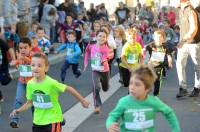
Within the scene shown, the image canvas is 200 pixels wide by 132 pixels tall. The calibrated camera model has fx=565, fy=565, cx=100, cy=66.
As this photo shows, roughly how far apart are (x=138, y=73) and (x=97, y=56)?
489 cm

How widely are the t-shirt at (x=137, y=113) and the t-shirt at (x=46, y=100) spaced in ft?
3.72

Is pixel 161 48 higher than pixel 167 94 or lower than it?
higher

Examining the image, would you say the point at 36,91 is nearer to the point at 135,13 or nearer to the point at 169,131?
the point at 169,131

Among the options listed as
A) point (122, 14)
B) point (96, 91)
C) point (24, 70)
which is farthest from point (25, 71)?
point (122, 14)

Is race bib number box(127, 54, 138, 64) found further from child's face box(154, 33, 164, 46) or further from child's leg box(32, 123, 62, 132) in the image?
child's leg box(32, 123, 62, 132)

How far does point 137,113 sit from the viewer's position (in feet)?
15.6

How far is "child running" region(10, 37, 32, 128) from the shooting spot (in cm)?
812

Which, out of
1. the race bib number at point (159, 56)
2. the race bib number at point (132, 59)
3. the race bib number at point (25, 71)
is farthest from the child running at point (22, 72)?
the race bib number at point (159, 56)

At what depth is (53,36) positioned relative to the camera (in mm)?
20047

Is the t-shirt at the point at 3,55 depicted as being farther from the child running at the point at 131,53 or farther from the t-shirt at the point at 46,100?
the t-shirt at the point at 46,100

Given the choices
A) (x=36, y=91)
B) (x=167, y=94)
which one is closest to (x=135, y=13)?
(x=167, y=94)

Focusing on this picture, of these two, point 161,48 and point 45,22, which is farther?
point 45,22

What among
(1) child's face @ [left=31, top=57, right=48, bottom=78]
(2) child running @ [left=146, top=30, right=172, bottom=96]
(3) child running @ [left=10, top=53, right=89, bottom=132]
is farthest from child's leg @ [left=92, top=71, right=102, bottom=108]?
(1) child's face @ [left=31, top=57, right=48, bottom=78]

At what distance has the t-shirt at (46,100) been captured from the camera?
5754 mm
